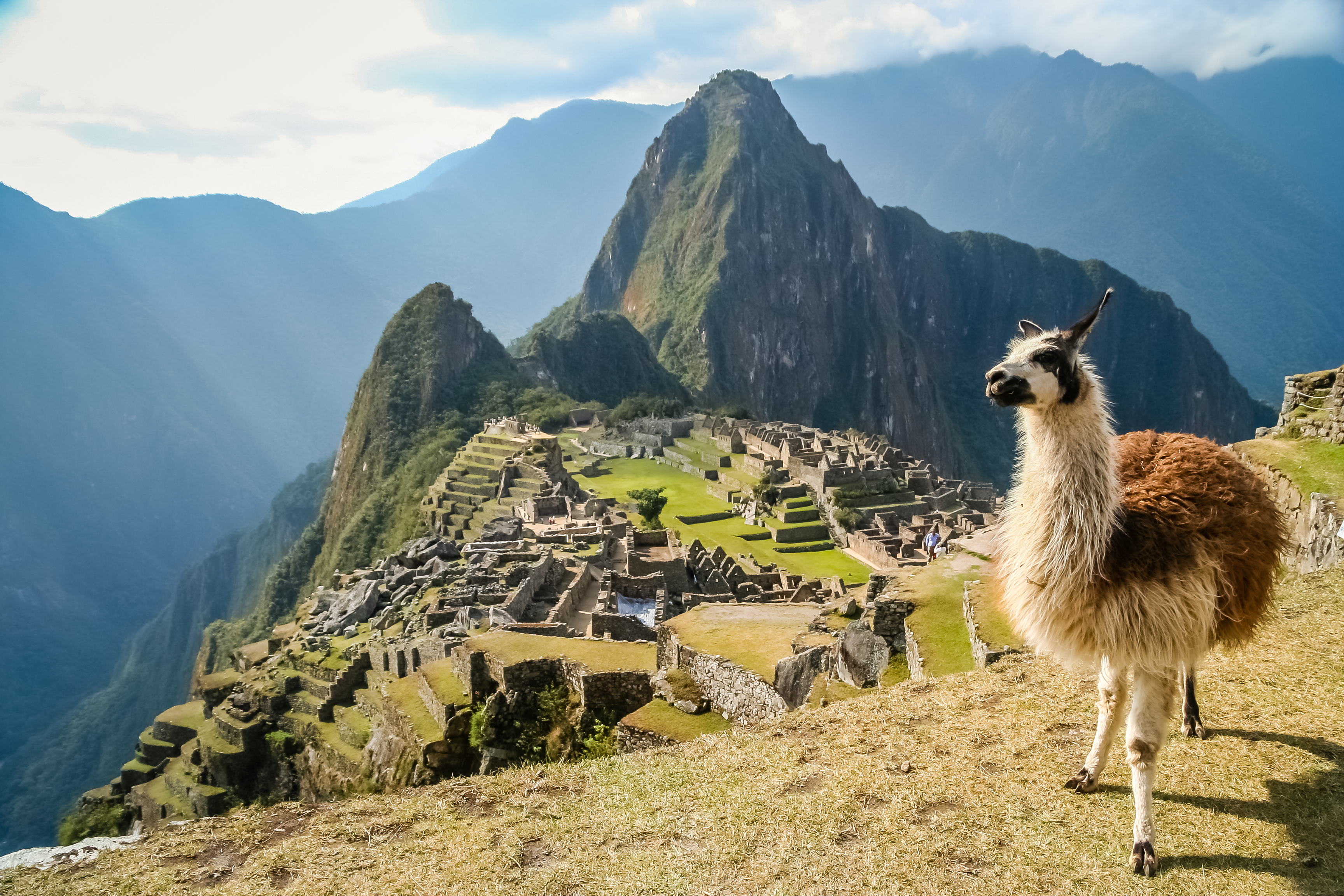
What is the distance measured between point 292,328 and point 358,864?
18703 centimetres

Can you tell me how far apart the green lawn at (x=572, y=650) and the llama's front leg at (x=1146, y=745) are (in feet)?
19.3

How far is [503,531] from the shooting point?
24453 millimetres

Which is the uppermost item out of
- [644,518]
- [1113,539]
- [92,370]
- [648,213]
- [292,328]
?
[648,213]

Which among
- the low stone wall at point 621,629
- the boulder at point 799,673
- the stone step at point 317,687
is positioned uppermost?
the boulder at point 799,673

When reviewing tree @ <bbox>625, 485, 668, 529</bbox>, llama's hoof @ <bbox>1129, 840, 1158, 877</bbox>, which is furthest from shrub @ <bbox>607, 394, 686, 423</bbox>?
llama's hoof @ <bbox>1129, 840, 1158, 877</bbox>

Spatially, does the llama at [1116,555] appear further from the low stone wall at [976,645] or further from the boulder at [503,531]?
the boulder at [503,531]

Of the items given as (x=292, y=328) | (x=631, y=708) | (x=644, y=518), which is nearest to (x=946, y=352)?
(x=292, y=328)

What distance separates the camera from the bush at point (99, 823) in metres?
18.1

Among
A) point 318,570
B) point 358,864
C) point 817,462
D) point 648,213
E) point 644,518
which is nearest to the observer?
point 358,864

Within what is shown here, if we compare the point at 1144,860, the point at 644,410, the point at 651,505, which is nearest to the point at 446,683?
the point at 1144,860

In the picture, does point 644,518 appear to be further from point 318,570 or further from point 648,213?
point 648,213

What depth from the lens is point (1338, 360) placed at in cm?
12638

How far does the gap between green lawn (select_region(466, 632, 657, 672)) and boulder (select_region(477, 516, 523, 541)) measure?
40.0ft

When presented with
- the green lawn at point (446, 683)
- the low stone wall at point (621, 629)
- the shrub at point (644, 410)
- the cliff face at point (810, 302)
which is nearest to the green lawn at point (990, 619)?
the low stone wall at point (621, 629)
